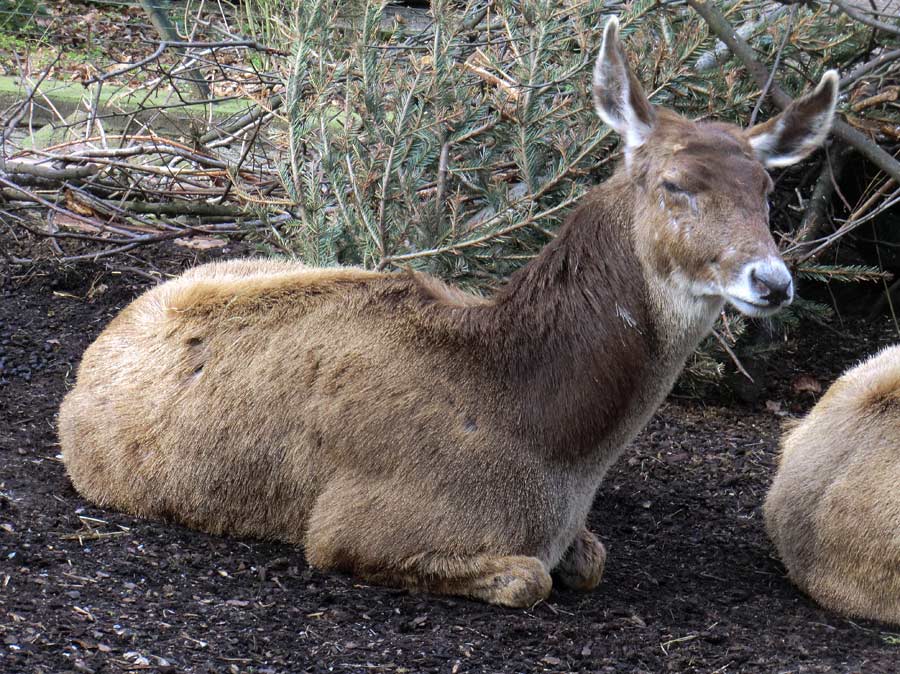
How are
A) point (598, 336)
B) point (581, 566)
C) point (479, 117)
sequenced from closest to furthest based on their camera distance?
point (598, 336), point (581, 566), point (479, 117)

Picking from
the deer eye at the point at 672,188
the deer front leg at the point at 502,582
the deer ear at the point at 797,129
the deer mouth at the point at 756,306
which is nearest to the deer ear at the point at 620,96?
the deer eye at the point at 672,188

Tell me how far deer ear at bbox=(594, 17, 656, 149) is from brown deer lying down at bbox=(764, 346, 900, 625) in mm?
1756

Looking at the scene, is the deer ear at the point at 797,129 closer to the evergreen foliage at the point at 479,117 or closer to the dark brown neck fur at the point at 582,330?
the dark brown neck fur at the point at 582,330

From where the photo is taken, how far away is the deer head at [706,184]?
15.4 ft

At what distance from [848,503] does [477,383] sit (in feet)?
5.90

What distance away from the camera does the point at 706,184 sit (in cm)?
486

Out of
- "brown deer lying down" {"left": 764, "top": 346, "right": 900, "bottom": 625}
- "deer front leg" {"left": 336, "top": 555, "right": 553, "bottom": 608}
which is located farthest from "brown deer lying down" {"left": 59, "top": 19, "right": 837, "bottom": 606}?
"brown deer lying down" {"left": 764, "top": 346, "right": 900, "bottom": 625}

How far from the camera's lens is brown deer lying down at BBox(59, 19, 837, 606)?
4.93 metres

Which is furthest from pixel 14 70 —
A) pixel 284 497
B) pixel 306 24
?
pixel 284 497

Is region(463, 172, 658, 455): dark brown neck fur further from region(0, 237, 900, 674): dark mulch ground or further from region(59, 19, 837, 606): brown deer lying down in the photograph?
region(0, 237, 900, 674): dark mulch ground

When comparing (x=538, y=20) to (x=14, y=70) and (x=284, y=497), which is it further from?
(x=14, y=70)

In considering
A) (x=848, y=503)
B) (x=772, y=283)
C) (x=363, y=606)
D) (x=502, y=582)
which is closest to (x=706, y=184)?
(x=772, y=283)

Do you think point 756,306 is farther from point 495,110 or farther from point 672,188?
point 495,110

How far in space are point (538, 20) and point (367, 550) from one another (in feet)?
10.00
